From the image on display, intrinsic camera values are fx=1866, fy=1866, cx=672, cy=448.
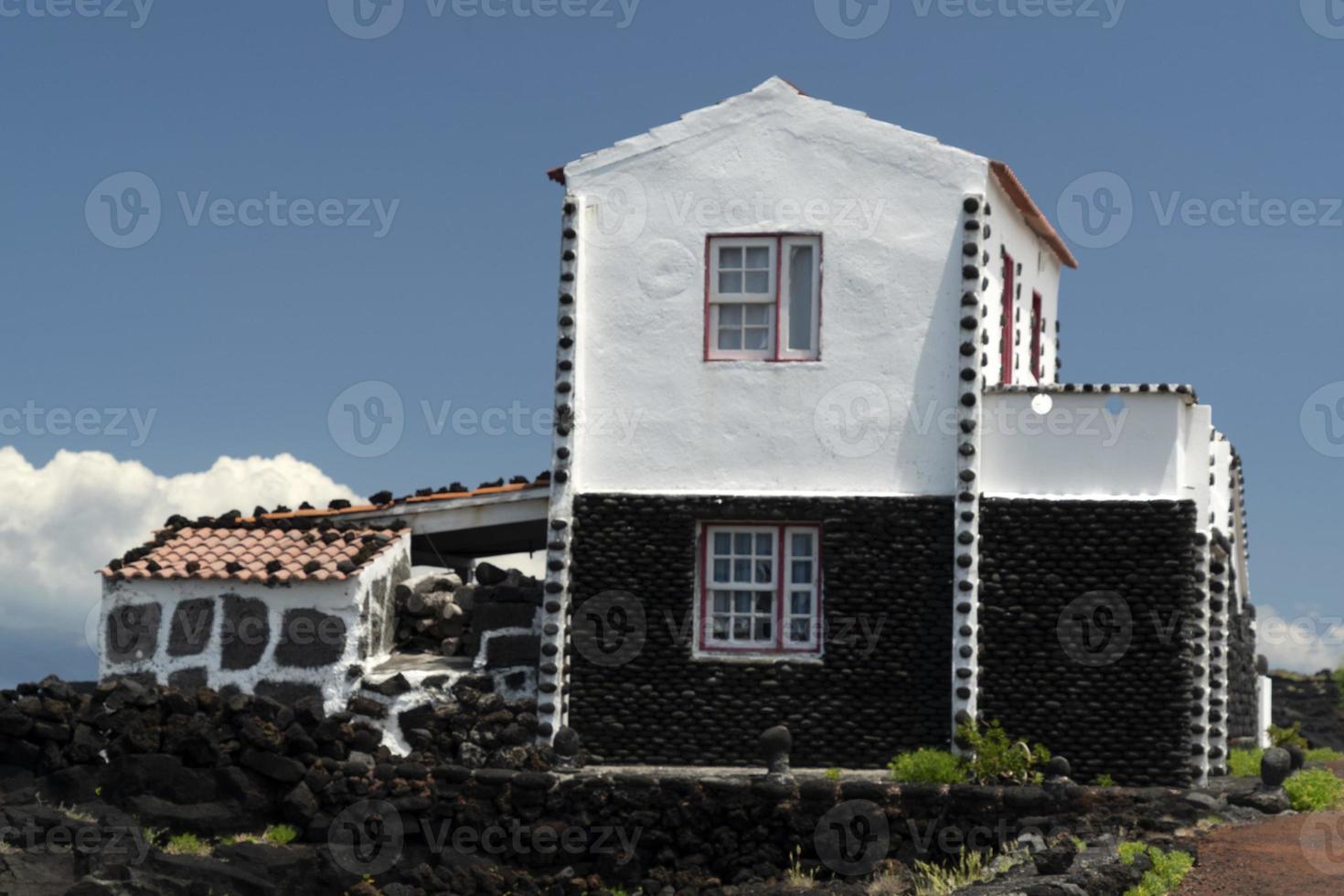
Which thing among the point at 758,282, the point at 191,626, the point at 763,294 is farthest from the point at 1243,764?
the point at 191,626

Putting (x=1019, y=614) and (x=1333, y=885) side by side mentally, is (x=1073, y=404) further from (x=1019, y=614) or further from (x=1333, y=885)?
(x=1333, y=885)

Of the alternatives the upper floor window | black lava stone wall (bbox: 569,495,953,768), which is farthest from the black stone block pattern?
the upper floor window

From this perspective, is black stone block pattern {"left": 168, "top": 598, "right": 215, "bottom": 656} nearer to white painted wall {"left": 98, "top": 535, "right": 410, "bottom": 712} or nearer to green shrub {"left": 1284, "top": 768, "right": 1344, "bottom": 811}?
white painted wall {"left": 98, "top": 535, "right": 410, "bottom": 712}

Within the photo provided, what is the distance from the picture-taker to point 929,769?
2145 cm

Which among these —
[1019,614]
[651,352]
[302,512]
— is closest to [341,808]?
[302,512]

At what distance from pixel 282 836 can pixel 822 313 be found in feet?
29.8

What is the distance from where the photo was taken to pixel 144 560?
24078mm

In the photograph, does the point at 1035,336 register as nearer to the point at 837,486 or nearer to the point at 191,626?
the point at 837,486

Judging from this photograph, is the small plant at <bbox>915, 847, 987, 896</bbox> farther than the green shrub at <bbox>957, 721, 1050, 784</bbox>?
No

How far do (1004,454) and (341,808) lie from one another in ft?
29.8

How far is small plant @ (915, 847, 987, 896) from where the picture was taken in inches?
734

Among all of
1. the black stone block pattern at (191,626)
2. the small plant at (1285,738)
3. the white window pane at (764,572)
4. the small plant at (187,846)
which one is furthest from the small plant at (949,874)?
the black stone block pattern at (191,626)

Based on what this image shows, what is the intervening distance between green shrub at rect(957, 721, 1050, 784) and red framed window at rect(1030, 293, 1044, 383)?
7.46m

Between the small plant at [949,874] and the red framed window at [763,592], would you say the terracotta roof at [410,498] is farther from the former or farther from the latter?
the small plant at [949,874]
